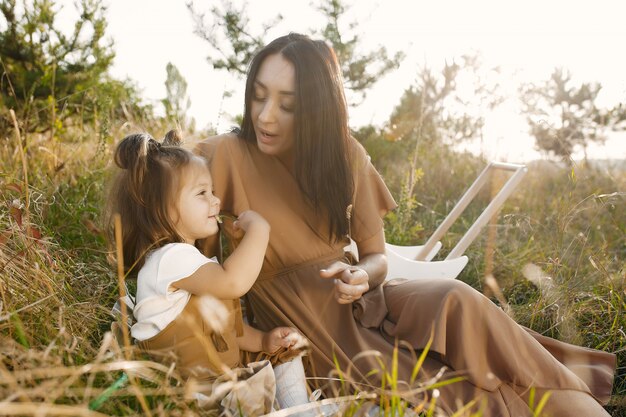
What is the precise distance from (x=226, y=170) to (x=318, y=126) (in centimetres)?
40

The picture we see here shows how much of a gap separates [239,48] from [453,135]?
2364mm

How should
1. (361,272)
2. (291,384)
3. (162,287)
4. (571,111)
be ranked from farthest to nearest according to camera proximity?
(571,111) → (361,272) → (291,384) → (162,287)

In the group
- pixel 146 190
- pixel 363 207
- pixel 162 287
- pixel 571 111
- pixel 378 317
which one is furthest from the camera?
pixel 571 111

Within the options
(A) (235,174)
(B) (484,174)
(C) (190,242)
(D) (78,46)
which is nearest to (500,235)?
(B) (484,174)

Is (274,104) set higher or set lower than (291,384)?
higher

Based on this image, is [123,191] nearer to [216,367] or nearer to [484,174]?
[216,367]

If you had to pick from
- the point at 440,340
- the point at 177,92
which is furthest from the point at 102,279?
the point at 177,92

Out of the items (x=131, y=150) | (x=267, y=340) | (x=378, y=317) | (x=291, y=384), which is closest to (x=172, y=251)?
(x=131, y=150)

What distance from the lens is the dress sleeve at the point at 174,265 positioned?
195 cm

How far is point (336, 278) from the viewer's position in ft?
8.23

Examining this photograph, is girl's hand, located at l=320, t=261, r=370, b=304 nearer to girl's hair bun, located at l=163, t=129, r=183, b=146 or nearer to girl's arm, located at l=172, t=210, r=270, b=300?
girl's arm, located at l=172, t=210, r=270, b=300

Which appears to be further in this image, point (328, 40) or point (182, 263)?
point (328, 40)

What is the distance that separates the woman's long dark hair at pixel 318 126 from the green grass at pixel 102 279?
73 centimetres

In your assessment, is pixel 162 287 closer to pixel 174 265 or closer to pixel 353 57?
pixel 174 265
